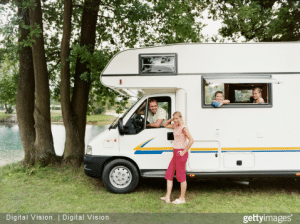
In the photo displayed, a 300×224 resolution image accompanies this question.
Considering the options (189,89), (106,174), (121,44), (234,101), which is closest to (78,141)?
(106,174)

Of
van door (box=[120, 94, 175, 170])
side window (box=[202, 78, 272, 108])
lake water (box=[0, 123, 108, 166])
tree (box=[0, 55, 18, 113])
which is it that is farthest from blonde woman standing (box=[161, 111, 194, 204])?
tree (box=[0, 55, 18, 113])

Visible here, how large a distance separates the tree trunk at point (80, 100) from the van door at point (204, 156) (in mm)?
4000

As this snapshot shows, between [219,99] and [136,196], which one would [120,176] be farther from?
[219,99]

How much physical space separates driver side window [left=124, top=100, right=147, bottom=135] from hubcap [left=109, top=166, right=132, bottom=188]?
0.78 m

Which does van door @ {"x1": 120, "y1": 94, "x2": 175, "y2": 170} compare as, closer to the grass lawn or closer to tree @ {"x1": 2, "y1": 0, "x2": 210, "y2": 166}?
the grass lawn

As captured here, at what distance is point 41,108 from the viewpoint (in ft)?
26.3

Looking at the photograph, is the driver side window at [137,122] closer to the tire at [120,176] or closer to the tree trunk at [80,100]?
the tire at [120,176]

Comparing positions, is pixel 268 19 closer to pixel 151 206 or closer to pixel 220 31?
pixel 220 31

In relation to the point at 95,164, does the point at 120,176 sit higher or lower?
lower

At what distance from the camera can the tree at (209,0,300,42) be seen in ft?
29.4

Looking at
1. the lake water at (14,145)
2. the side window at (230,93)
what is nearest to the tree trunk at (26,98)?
the lake water at (14,145)

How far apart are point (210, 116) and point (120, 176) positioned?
222cm

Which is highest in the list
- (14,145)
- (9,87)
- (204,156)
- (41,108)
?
(9,87)

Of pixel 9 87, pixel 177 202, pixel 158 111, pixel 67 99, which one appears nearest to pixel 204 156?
pixel 177 202
